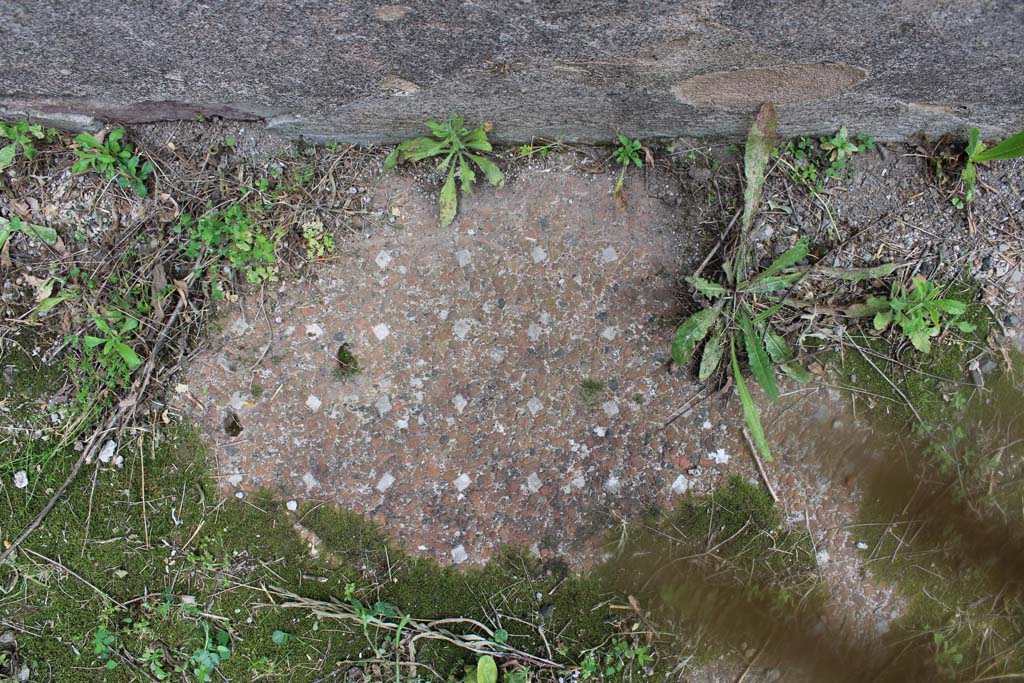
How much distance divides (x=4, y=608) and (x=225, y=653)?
83 cm

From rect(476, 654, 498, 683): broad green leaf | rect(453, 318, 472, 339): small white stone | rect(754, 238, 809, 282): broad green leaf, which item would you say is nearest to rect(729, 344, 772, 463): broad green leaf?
rect(754, 238, 809, 282): broad green leaf

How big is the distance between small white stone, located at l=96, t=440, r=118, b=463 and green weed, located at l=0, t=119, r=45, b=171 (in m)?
1.03

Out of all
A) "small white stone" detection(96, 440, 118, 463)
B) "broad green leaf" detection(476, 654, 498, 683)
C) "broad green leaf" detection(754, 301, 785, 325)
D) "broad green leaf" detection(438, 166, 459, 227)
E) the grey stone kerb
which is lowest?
"broad green leaf" detection(476, 654, 498, 683)

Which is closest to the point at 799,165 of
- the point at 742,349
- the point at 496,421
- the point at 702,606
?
the point at 742,349

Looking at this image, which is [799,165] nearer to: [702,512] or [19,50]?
[702,512]

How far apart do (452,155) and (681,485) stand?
4.66 feet

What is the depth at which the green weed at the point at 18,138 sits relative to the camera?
7.18ft

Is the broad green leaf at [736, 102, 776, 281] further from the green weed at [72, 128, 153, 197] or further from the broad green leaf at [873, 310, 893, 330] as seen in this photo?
the green weed at [72, 128, 153, 197]

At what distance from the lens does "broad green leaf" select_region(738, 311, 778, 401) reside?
7.13 ft

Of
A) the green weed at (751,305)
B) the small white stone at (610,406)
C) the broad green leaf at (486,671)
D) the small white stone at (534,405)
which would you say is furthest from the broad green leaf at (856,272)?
the broad green leaf at (486,671)

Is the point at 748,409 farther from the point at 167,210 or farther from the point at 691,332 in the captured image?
the point at 167,210

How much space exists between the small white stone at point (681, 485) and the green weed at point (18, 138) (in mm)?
2510

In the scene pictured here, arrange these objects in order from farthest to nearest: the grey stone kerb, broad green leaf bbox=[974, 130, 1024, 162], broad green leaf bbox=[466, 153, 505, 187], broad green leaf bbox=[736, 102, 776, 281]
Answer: broad green leaf bbox=[466, 153, 505, 187], broad green leaf bbox=[736, 102, 776, 281], broad green leaf bbox=[974, 130, 1024, 162], the grey stone kerb

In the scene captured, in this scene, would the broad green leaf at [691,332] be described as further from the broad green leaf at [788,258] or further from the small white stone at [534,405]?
the small white stone at [534,405]
